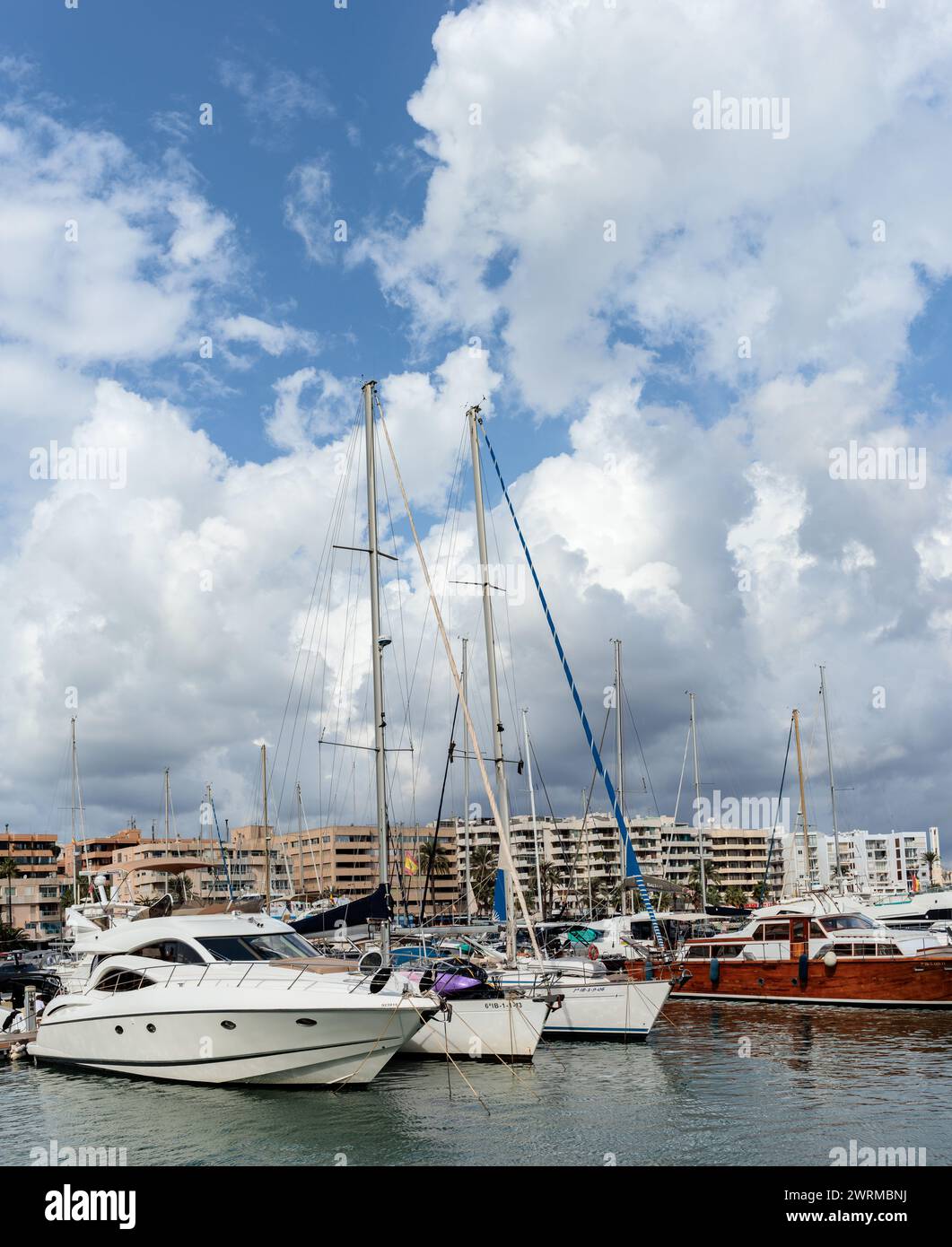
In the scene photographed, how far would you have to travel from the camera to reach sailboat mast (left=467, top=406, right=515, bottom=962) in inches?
1125

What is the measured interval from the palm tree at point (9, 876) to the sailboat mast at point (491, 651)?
91.3m

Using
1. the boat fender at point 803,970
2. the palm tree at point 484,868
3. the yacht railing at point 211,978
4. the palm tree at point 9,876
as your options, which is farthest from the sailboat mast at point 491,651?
the palm tree at point 484,868

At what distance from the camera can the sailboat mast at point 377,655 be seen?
2691 centimetres

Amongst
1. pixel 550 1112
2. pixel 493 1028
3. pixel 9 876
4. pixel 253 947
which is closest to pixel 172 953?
pixel 253 947

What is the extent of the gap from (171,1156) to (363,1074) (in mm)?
5065

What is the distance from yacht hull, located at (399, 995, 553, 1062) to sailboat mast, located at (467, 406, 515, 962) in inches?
123

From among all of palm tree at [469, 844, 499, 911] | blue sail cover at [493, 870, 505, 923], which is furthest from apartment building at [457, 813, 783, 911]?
blue sail cover at [493, 870, 505, 923]

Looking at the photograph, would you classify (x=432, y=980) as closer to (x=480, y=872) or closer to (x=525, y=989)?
(x=525, y=989)

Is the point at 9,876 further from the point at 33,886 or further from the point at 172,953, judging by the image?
the point at 172,953

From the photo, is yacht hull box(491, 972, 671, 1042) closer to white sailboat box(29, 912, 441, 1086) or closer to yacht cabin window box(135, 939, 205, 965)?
white sailboat box(29, 912, 441, 1086)

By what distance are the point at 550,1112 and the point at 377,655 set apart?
13.3 m

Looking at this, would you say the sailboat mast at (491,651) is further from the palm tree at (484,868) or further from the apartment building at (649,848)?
the apartment building at (649,848)

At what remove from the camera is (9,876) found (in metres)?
108
